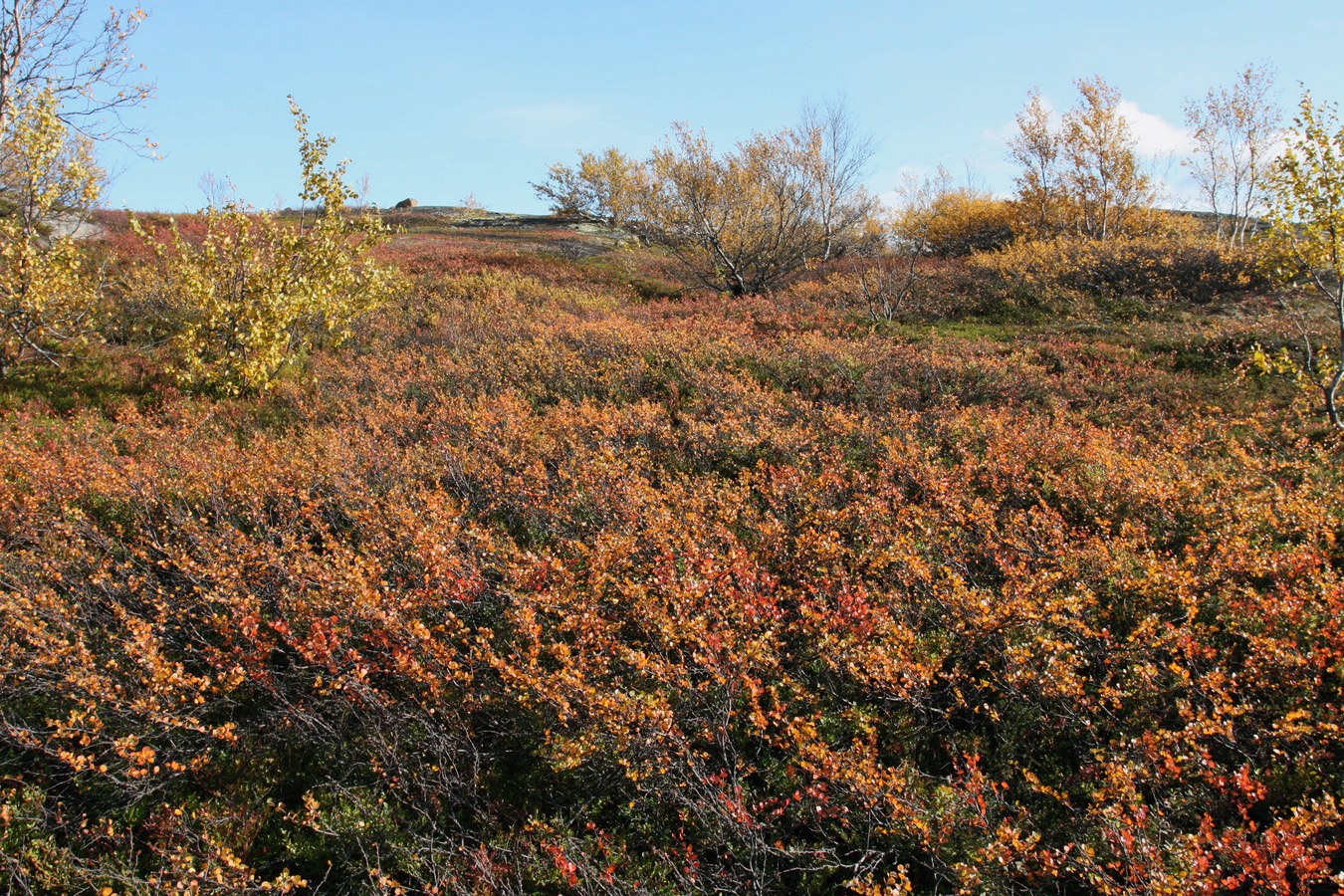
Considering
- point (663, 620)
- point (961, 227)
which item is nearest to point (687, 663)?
point (663, 620)

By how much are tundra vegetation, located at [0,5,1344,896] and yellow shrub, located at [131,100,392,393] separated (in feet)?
0.38

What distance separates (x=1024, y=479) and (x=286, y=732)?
7.85 meters

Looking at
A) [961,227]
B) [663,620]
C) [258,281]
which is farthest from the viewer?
[961,227]

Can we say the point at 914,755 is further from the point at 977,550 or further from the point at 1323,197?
the point at 1323,197

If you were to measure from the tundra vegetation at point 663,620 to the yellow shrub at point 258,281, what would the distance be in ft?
0.38

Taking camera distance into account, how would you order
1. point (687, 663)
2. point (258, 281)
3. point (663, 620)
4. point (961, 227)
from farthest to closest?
point (961, 227)
point (258, 281)
point (687, 663)
point (663, 620)

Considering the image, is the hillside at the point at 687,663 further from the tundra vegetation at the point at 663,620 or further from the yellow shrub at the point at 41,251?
the yellow shrub at the point at 41,251

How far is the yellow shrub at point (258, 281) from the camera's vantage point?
12.0 meters

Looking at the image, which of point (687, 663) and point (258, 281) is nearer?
point (687, 663)

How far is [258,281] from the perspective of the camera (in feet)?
40.3

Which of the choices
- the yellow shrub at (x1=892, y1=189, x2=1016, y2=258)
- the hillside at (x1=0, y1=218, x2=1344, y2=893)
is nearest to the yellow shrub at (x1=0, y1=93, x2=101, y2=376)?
the hillside at (x1=0, y1=218, x2=1344, y2=893)

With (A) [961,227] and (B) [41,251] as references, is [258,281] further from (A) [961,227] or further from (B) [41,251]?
(A) [961,227]

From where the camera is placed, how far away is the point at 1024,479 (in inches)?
311

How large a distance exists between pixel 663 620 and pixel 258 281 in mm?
11339
